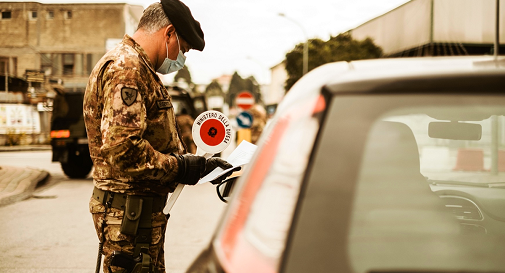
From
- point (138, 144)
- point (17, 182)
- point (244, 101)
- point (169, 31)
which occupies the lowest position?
point (17, 182)

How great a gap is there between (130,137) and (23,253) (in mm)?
4442

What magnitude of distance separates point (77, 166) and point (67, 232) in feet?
22.0

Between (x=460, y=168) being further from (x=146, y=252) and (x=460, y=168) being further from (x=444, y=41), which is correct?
(x=444, y=41)

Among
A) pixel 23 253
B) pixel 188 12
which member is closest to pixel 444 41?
pixel 23 253

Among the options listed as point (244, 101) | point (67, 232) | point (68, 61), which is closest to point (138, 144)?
point (67, 232)

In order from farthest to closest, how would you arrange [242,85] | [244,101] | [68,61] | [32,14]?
[242,85], [68,61], [32,14], [244,101]

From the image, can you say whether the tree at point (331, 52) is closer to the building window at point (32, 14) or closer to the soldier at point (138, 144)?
the building window at point (32, 14)

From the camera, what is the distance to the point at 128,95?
2.13 meters

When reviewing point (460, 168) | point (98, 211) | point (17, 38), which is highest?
point (17, 38)

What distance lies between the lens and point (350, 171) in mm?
1209

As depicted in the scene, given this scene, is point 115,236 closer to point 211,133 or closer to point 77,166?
point 211,133

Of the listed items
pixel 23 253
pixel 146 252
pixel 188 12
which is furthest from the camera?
pixel 23 253

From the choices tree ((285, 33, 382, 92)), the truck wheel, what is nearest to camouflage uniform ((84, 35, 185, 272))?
the truck wheel

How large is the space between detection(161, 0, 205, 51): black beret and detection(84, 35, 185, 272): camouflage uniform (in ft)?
0.64
